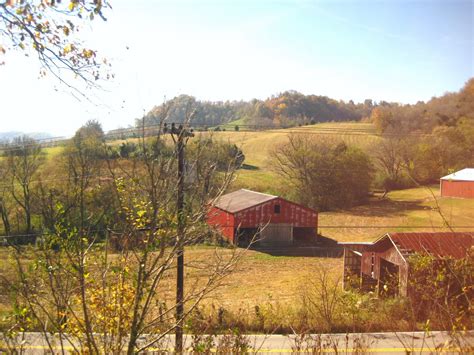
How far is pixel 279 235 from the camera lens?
26266mm

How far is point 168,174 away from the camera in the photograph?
10.7ft

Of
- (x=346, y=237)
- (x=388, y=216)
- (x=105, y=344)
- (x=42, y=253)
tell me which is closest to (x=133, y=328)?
(x=105, y=344)

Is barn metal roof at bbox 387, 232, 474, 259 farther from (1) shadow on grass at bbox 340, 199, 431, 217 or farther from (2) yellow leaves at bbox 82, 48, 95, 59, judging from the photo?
(1) shadow on grass at bbox 340, 199, 431, 217

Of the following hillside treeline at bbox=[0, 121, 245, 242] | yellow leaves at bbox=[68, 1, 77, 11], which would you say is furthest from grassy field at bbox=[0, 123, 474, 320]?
yellow leaves at bbox=[68, 1, 77, 11]

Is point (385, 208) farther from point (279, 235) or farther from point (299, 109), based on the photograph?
point (279, 235)

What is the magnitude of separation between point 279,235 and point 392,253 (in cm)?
1319

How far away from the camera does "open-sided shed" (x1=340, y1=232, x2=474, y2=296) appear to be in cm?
1142

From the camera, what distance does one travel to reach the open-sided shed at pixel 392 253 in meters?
11.4

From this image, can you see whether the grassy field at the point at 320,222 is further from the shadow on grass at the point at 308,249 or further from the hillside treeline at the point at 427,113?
the hillside treeline at the point at 427,113

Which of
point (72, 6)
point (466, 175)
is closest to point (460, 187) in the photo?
point (466, 175)

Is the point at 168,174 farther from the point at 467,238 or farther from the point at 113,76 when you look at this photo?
the point at 467,238

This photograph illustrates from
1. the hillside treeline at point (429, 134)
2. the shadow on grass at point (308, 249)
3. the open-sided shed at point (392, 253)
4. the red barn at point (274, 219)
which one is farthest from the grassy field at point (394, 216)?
the open-sided shed at point (392, 253)

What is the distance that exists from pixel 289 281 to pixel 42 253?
14894mm

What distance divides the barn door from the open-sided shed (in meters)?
9.51
